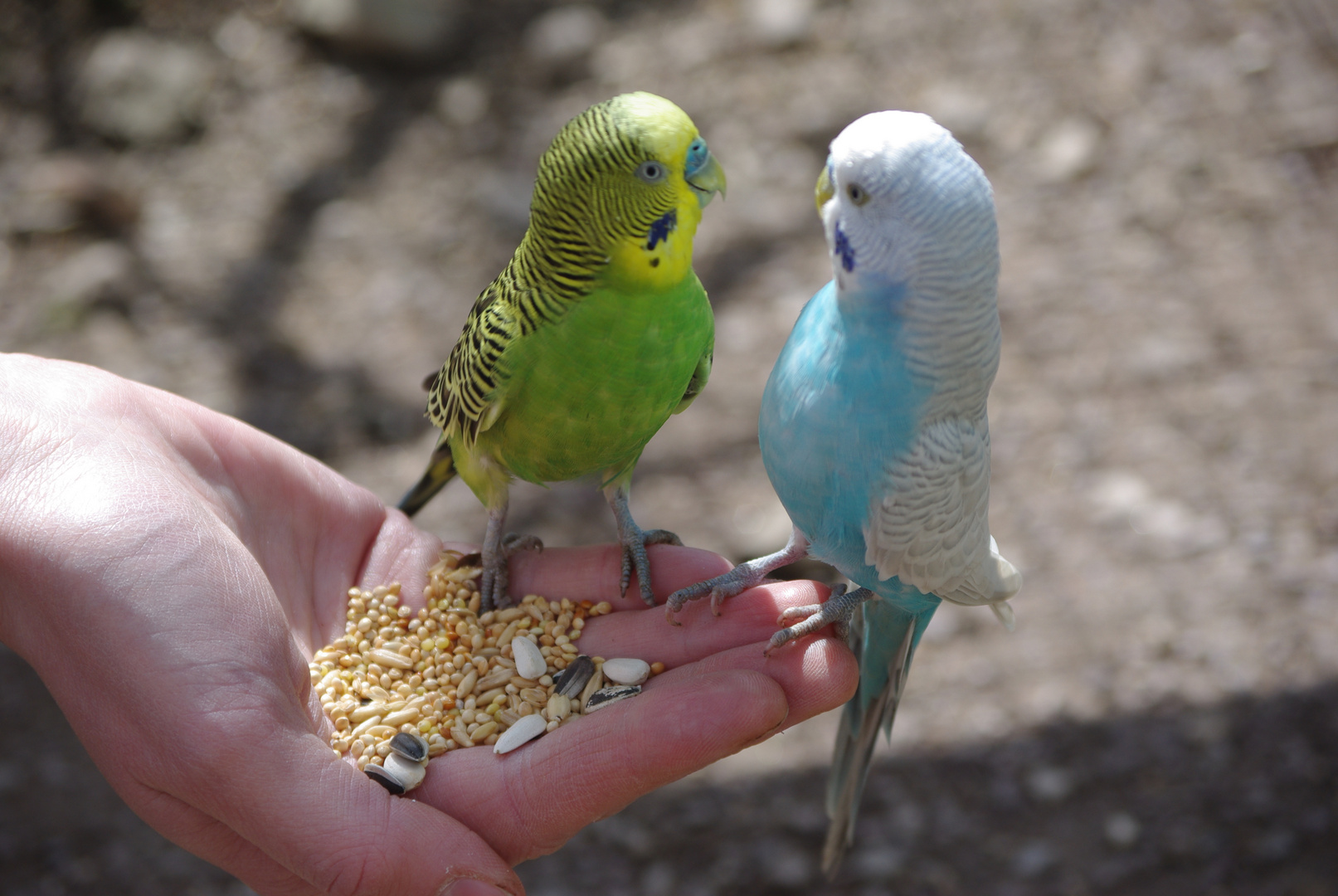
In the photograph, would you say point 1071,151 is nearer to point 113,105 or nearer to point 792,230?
point 792,230

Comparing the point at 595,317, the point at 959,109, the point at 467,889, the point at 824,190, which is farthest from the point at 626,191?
the point at 959,109

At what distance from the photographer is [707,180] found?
262 cm

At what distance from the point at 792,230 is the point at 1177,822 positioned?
4.11 metres

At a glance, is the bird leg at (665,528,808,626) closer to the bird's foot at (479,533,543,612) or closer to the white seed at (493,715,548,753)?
the white seed at (493,715,548,753)

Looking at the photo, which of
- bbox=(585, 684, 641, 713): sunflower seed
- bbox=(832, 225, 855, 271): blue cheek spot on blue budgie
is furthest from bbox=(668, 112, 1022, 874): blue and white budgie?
bbox=(585, 684, 641, 713): sunflower seed

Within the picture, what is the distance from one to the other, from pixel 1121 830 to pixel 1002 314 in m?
3.10

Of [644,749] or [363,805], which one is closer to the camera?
[363,805]

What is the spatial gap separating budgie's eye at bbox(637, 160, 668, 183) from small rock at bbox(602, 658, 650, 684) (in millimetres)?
1411

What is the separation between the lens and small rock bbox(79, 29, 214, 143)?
7.27 meters

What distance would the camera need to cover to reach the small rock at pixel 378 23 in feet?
24.3

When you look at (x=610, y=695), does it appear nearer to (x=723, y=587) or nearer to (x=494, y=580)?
(x=723, y=587)

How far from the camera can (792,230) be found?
665 centimetres

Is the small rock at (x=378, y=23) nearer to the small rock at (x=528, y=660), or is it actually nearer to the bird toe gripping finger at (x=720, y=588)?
the small rock at (x=528, y=660)

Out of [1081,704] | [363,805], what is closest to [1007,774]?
[1081,704]
